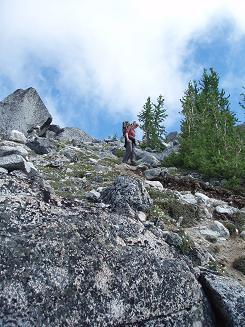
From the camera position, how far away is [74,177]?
21.4m

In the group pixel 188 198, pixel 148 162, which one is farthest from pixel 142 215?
pixel 148 162

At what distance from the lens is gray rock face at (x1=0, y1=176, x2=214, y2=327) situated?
625cm

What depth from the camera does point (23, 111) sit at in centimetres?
4684

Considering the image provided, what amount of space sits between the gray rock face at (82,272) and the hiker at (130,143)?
2431cm

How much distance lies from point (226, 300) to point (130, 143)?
25154mm

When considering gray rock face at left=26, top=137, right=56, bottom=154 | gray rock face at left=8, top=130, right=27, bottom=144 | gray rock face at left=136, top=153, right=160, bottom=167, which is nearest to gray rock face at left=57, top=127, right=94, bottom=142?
gray rock face at left=8, top=130, right=27, bottom=144

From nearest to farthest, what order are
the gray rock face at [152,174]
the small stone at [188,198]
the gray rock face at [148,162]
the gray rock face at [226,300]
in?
the gray rock face at [226,300] → the small stone at [188,198] → the gray rock face at [152,174] → the gray rock face at [148,162]

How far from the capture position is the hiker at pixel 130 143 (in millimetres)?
32250

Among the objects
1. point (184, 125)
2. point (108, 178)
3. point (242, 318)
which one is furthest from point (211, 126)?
point (242, 318)

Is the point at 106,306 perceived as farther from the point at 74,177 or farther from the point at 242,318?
the point at 74,177

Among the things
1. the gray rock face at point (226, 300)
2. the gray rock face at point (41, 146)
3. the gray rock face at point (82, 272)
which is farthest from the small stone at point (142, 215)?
the gray rock face at point (41, 146)

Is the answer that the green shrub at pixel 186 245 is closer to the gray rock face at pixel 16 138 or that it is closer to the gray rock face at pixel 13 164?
the gray rock face at pixel 13 164

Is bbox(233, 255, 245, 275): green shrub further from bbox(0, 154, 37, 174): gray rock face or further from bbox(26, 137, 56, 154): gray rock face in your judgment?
bbox(26, 137, 56, 154): gray rock face

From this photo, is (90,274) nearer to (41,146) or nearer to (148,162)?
(41,146)
